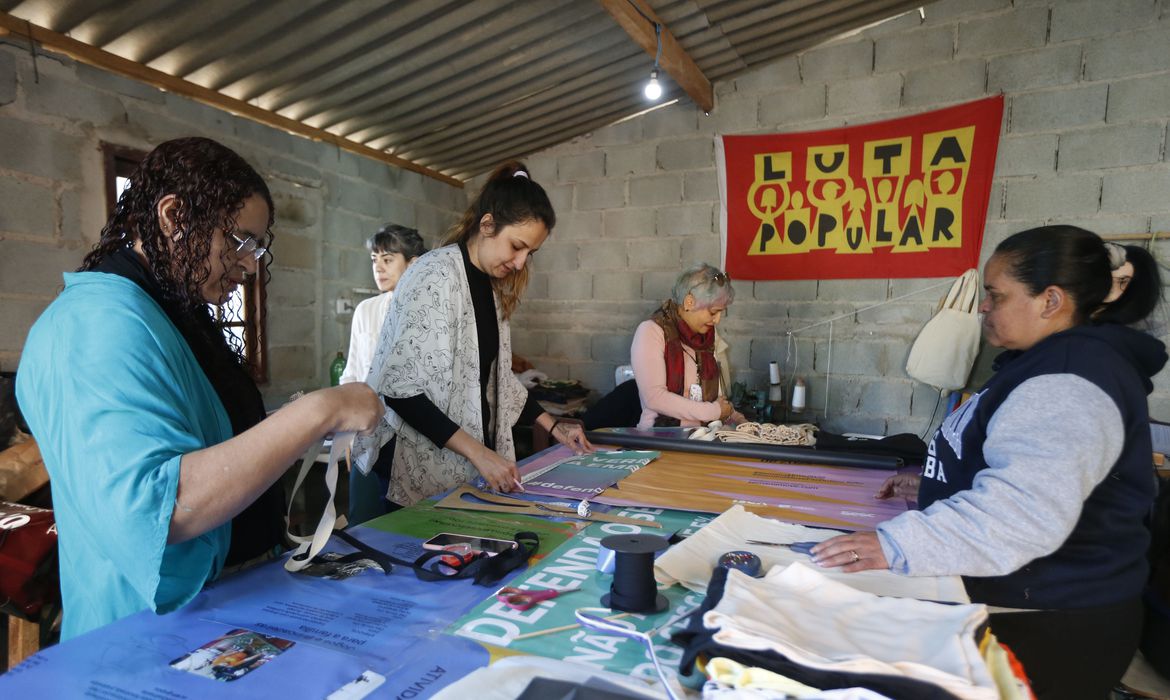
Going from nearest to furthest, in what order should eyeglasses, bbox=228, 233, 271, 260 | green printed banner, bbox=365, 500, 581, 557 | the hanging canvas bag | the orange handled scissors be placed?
the orange handled scissors, eyeglasses, bbox=228, 233, 271, 260, green printed banner, bbox=365, 500, 581, 557, the hanging canvas bag

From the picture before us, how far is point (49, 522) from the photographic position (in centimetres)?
182

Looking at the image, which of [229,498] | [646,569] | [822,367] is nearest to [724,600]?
[646,569]

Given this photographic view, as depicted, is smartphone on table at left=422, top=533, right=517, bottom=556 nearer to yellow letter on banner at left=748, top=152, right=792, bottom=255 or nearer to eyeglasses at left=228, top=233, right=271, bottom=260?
eyeglasses at left=228, top=233, right=271, bottom=260

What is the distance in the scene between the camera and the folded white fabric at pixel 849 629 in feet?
1.94

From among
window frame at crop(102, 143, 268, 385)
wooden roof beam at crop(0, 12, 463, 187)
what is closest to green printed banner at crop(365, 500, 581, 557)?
window frame at crop(102, 143, 268, 385)

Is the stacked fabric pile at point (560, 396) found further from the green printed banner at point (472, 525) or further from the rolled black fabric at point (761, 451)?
the green printed banner at point (472, 525)

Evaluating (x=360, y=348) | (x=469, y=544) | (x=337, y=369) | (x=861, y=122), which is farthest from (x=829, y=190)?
(x=469, y=544)

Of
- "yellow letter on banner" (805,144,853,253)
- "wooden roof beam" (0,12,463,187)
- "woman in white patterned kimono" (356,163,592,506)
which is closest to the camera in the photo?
"woman in white patterned kimono" (356,163,592,506)

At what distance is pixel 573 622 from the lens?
849mm

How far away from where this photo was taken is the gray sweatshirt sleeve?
977 millimetres

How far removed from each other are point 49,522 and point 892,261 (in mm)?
3959

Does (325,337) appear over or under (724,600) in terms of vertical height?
over

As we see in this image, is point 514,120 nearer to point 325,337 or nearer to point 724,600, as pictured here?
point 325,337

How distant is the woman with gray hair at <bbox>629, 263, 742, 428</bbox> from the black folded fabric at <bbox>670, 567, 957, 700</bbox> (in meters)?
2.12
